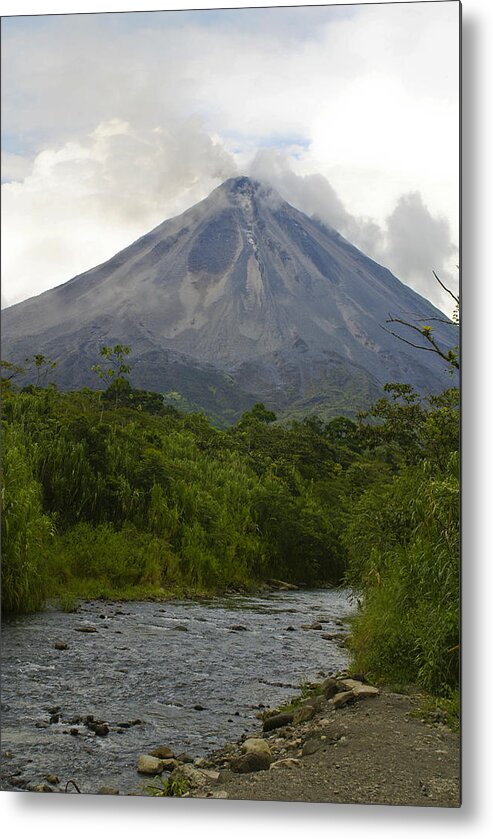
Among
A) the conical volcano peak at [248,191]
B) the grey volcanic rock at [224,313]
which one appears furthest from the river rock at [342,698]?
the conical volcano peak at [248,191]

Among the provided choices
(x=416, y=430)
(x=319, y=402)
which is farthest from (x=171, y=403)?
(x=416, y=430)

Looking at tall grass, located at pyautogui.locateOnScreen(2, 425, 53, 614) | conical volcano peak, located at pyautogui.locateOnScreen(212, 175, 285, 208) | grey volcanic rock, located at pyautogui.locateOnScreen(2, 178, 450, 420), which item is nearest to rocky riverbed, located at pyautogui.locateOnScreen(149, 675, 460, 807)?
tall grass, located at pyautogui.locateOnScreen(2, 425, 53, 614)

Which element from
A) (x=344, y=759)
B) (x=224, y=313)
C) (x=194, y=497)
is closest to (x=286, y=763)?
(x=344, y=759)

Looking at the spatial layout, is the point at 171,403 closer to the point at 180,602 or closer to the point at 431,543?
the point at 180,602

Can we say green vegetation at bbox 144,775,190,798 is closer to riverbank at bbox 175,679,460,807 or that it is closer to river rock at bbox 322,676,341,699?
riverbank at bbox 175,679,460,807

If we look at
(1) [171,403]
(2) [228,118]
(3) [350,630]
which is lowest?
(3) [350,630]

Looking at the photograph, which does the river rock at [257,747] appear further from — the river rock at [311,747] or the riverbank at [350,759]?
the river rock at [311,747]
